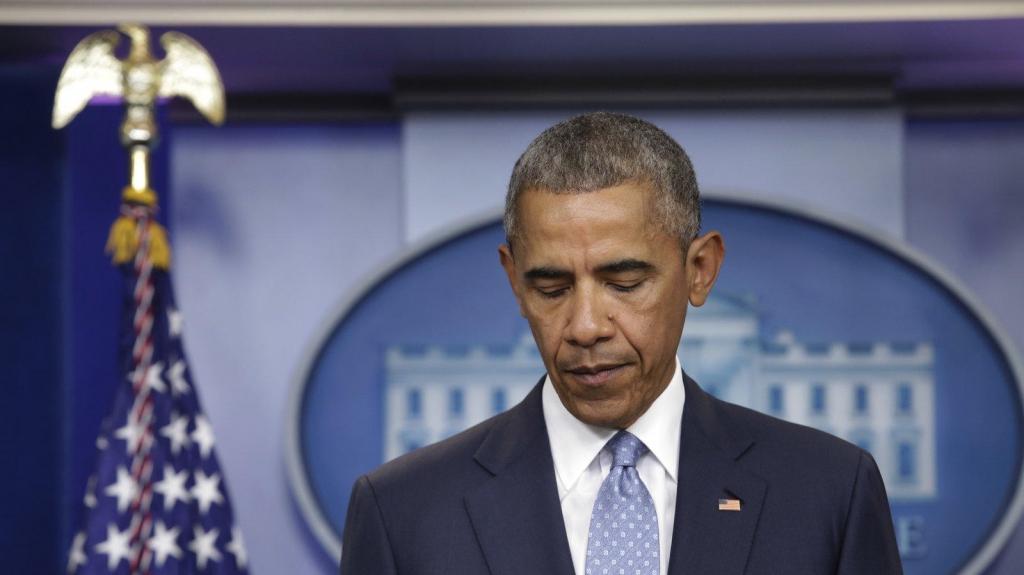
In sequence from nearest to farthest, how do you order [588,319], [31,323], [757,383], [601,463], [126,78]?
[588,319], [601,463], [126,78], [31,323], [757,383]

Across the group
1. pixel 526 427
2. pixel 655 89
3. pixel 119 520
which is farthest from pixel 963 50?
pixel 119 520

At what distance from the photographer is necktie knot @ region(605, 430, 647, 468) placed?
121 centimetres

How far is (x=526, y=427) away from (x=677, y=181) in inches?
13.7

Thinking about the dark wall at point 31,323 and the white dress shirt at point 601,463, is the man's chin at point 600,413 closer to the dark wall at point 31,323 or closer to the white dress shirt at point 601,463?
the white dress shirt at point 601,463

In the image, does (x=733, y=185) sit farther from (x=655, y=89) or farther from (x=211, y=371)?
(x=211, y=371)

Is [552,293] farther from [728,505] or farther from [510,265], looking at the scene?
[728,505]

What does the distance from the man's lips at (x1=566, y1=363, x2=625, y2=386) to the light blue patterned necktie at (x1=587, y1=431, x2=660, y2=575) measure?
3.7 inches

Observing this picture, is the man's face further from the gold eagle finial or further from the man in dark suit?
the gold eagle finial

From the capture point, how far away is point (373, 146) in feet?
11.1

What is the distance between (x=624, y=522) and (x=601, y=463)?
3.5 inches

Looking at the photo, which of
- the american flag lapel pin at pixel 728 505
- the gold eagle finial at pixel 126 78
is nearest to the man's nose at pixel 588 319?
the american flag lapel pin at pixel 728 505

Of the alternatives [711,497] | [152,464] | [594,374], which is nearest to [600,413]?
[594,374]

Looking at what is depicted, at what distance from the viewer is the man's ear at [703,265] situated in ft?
4.05

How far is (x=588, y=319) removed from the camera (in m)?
1.13
